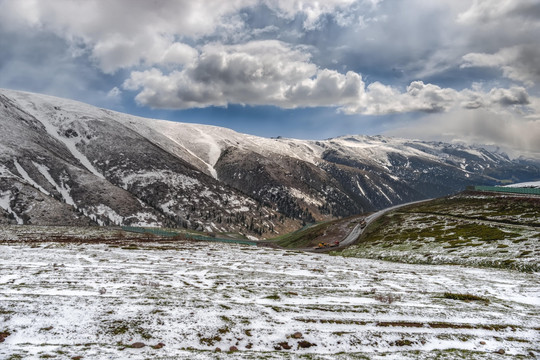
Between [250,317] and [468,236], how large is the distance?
7172 centimetres

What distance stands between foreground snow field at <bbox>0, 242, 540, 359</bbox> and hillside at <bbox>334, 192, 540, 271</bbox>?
2446 cm

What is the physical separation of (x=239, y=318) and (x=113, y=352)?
7.22 metres

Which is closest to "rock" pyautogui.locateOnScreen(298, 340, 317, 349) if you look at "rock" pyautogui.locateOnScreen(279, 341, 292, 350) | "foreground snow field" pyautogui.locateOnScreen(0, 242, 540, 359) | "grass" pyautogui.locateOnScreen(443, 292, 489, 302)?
"foreground snow field" pyautogui.locateOnScreen(0, 242, 540, 359)

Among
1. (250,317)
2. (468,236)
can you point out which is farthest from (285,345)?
(468,236)

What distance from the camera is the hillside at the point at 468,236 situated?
52.6 metres

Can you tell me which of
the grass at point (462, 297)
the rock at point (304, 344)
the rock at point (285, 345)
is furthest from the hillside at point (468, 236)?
the rock at point (285, 345)

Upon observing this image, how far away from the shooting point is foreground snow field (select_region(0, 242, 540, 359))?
15.9 meters

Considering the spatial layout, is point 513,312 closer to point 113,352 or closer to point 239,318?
point 239,318

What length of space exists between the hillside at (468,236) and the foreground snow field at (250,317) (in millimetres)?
24462

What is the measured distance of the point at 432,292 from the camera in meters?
29.5

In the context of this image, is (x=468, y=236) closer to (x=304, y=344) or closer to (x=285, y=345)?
(x=304, y=344)

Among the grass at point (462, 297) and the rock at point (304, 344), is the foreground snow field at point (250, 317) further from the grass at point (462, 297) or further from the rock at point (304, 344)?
the grass at point (462, 297)

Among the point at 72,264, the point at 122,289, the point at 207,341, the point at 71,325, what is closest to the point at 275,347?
the point at 207,341

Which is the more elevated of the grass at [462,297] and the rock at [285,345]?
the rock at [285,345]
